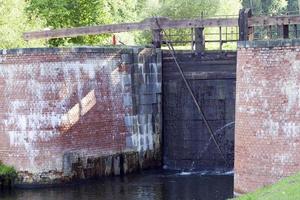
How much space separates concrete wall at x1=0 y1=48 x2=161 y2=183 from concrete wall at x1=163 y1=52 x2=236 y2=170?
1.29m

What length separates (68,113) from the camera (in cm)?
2089

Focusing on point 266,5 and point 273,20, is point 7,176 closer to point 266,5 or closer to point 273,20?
point 273,20

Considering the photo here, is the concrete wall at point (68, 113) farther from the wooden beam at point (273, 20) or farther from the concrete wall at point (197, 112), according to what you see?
the wooden beam at point (273, 20)

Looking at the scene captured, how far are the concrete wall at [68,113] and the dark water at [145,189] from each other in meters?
0.77

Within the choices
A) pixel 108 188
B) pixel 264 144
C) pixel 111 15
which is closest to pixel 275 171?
pixel 264 144

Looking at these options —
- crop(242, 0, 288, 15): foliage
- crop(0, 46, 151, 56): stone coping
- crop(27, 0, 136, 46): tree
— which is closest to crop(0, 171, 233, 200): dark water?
crop(0, 46, 151, 56): stone coping

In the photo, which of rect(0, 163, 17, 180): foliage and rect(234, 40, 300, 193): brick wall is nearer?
rect(234, 40, 300, 193): brick wall

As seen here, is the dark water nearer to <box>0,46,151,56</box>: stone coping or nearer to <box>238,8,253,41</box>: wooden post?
<box>0,46,151,56</box>: stone coping

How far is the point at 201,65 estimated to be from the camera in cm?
2234

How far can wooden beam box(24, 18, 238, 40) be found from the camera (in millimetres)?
21922

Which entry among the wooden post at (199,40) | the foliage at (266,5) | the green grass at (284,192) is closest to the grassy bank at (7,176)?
the wooden post at (199,40)

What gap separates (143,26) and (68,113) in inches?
175

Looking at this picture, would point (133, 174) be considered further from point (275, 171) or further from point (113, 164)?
point (275, 171)

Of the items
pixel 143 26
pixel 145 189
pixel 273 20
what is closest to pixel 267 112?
pixel 145 189
